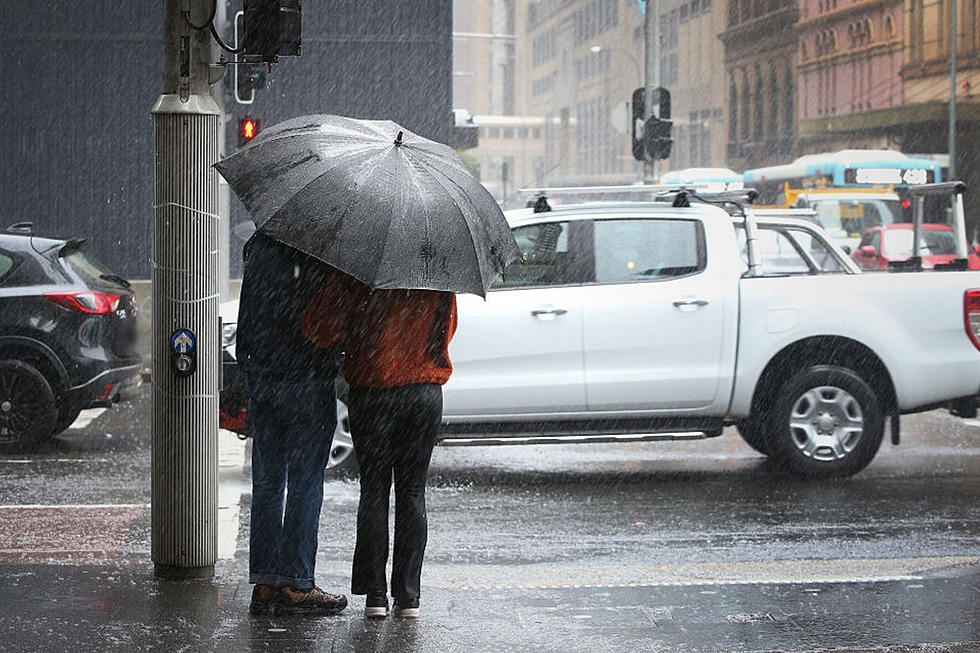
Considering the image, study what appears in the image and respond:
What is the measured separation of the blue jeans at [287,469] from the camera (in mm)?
5477

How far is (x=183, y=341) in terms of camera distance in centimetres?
596

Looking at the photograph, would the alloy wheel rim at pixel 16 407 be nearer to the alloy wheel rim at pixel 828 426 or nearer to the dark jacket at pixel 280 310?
the alloy wheel rim at pixel 828 426

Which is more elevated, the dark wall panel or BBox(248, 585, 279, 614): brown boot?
the dark wall panel

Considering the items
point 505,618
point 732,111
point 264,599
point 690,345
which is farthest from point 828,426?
point 732,111

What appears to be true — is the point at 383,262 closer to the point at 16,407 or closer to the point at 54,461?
the point at 54,461

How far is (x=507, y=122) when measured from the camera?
515 ft

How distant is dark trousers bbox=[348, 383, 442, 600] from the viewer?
17.9 ft

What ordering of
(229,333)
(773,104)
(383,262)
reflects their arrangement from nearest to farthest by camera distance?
(383,262) → (229,333) → (773,104)

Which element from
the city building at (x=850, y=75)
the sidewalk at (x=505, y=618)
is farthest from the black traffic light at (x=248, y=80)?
the city building at (x=850, y=75)

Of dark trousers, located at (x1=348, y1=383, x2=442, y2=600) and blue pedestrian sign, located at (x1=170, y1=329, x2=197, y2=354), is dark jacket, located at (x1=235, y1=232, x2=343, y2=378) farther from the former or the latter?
blue pedestrian sign, located at (x1=170, y1=329, x2=197, y2=354)

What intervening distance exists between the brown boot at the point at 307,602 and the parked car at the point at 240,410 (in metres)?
3.07

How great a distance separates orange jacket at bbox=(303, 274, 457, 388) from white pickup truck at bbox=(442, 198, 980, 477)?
414 centimetres

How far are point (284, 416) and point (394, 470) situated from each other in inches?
19.9

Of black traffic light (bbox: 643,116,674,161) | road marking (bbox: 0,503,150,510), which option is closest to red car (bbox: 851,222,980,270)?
black traffic light (bbox: 643,116,674,161)
